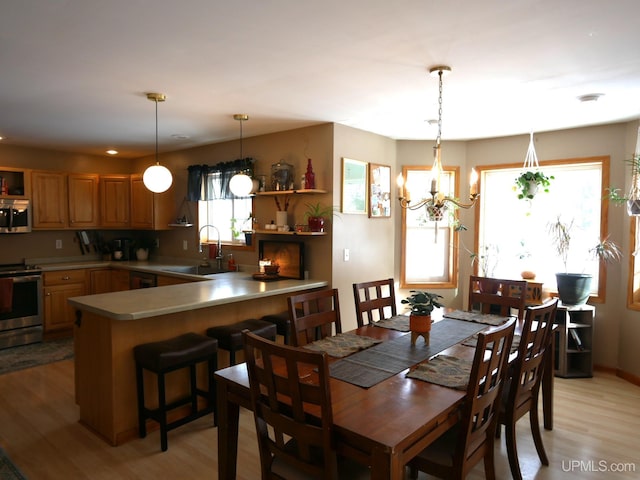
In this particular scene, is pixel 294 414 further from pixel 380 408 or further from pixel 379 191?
pixel 379 191

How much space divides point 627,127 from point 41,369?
6270mm

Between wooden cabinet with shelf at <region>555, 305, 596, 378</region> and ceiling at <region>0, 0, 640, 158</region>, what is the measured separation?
73.6 inches

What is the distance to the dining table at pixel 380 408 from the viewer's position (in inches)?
58.0

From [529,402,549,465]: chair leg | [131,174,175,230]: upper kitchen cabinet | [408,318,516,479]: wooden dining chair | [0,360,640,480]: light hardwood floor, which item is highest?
[131,174,175,230]: upper kitchen cabinet

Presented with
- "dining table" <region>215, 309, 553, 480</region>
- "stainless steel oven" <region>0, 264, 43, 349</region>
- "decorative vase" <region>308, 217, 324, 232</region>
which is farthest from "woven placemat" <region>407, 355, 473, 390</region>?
"stainless steel oven" <region>0, 264, 43, 349</region>

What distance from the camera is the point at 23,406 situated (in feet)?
10.9

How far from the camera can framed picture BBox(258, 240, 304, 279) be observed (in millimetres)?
4328

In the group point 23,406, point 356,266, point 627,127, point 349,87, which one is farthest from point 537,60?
point 23,406

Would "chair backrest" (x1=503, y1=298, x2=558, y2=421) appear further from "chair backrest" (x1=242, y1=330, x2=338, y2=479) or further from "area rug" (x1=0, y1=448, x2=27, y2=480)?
"area rug" (x1=0, y1=448, x2=27, y2=480)

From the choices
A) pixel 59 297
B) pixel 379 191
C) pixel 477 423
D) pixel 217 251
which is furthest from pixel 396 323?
pixel 59 297

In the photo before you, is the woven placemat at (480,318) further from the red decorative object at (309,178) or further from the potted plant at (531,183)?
the red decorative object at (309,178)

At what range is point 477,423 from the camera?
1.90 metres

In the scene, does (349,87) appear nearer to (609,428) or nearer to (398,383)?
(398,383)

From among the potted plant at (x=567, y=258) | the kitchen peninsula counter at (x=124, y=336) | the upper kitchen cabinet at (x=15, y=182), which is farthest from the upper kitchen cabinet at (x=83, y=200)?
the potted plant at (x=567, y=258)
